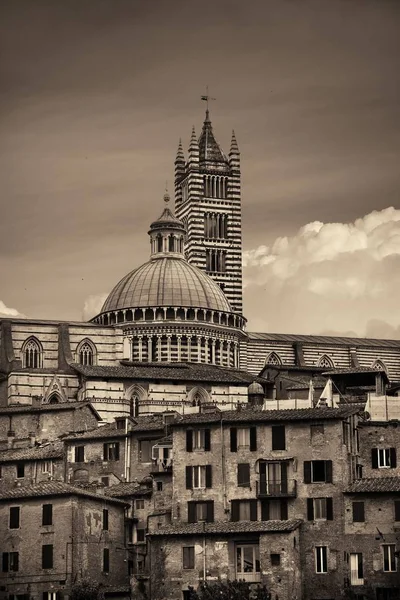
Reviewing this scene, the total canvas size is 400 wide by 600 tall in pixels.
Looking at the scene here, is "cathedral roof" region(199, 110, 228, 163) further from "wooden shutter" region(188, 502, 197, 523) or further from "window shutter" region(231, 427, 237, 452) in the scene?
"wooden shutter" region(188, 502, 197, 523)

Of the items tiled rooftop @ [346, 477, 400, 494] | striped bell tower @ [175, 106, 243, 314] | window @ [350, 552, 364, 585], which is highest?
striped bell tower @ [175, 106, 243, 314]

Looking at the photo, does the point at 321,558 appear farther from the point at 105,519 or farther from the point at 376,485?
the point at 105,519

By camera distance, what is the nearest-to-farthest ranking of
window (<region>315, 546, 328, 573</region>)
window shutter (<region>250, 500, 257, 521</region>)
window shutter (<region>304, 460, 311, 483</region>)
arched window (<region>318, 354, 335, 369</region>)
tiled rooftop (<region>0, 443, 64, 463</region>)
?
window (<region>315, 546, 328, 573</region>), window shutter (<region>304, 460, 311, 483</region>), window shutter (<region>250, 500, 257, 521</region>), tiled rooftop (<region>0, 443, 64, 463</region>), arched window (<region>318, 354, 335, 369</region>)

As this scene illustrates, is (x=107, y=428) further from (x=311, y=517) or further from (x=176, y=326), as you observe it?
(x=176, y=326)

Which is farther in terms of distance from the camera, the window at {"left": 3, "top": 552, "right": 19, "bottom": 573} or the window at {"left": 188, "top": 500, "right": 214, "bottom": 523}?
the window at {"left": 3, "top": 552, "right": 19, "bottom": 573}

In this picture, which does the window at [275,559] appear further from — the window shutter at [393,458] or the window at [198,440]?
the window shutter at [393,458]

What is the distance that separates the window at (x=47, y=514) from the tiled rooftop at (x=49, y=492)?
441 mm

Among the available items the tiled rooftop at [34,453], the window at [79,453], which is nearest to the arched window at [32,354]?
the tiled rooftop at [34,453]

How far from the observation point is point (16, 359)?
10006cm

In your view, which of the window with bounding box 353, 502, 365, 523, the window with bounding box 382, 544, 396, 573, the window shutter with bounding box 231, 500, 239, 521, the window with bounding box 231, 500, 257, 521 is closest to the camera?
the window with bounding box 382, 544, 396, 573

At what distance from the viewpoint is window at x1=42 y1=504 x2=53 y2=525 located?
221ft

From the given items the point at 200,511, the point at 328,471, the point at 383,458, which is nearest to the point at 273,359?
the point at 383,458

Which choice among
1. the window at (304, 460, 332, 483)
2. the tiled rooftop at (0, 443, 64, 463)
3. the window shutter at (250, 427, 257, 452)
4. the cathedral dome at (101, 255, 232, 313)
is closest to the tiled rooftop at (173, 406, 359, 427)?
the window shutter at (250, 427, 257, 452)

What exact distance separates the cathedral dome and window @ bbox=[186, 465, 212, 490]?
38.7 metres
